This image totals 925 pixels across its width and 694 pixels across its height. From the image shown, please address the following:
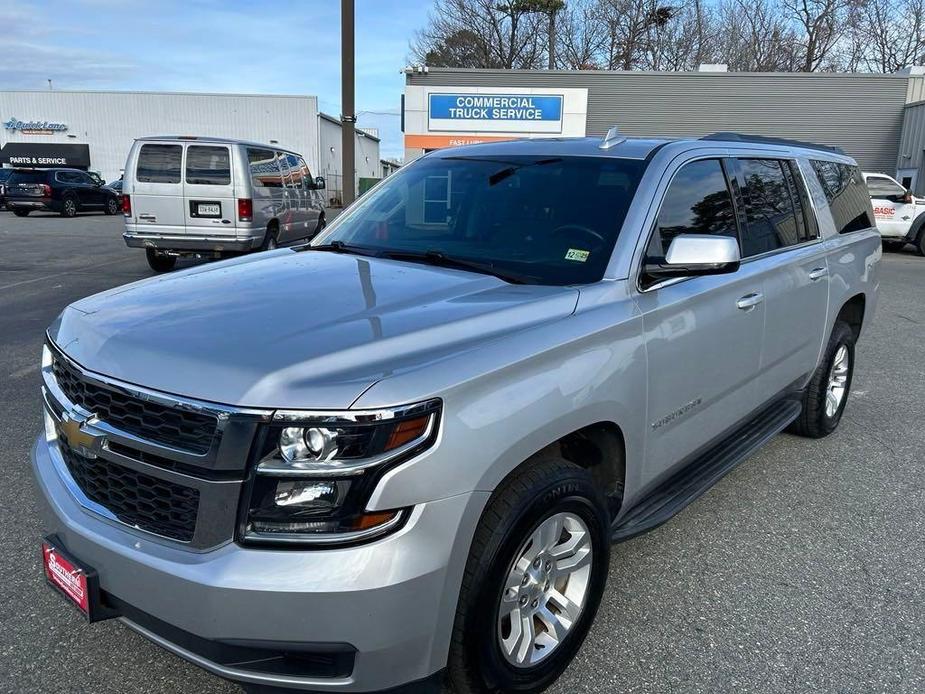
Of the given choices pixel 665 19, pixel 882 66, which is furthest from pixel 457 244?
pixel 882 66

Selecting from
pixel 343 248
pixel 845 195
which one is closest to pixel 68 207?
pixel 343 248

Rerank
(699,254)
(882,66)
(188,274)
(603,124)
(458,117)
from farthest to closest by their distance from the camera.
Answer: (882,66)
(603,124)
(458,117)
(188,274)
(699,254)

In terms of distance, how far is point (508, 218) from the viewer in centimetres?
331

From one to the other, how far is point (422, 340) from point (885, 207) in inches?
758

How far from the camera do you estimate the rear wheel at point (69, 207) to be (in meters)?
27.0

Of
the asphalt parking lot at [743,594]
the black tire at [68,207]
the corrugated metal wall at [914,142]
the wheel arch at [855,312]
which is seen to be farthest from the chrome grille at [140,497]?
the black tire at [68,207]

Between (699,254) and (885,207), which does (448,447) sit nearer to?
(699,254)

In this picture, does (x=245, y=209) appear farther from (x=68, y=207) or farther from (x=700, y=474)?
(x=68, y=207)

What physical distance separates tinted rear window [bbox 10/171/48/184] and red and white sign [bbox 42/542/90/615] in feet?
93.3

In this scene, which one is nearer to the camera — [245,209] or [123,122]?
[245,209]

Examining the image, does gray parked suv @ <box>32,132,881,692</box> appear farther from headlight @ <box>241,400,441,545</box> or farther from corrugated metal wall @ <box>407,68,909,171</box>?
corrugated metal wall @ <box>407,68,909,171</box>

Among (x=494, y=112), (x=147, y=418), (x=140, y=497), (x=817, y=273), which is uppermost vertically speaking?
(x=494, y=112)

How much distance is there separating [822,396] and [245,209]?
9015 mm

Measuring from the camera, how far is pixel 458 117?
2280cm
